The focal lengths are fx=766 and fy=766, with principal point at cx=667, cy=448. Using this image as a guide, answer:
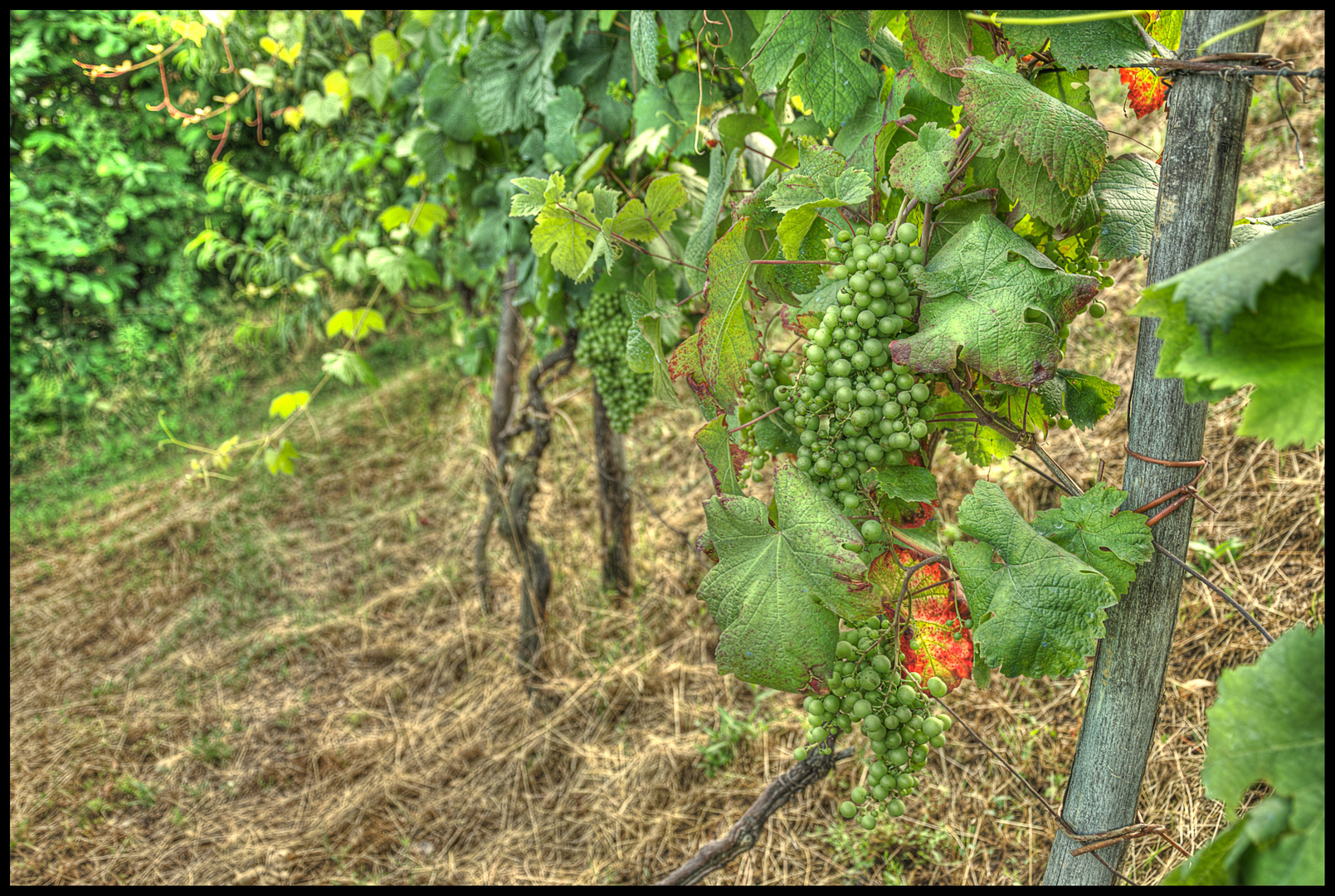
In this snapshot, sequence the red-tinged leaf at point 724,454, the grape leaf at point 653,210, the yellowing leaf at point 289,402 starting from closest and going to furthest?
the red-tinged leaf at point 724,454 < the grape leaf at point 653,210 < the yellowing leaf at point 289,402

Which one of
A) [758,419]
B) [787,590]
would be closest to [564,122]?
[758,419]

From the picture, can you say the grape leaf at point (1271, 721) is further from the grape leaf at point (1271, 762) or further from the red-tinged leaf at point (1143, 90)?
the red-tinged leaf at point (1143, 90)

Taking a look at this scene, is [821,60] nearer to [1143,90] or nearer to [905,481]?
[1143,90]

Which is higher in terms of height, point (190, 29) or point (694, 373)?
point (190, 29)

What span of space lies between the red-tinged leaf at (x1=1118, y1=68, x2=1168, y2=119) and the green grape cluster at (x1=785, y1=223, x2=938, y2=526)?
425 millimetres

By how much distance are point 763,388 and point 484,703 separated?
1.95 m

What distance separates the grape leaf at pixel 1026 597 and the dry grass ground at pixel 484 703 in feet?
3.04

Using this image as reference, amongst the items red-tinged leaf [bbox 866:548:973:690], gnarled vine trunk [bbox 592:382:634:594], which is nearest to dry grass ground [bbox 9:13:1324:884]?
gnarled vine trunk [bbox 592:382:634:594]

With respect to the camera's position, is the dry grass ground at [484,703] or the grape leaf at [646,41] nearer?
the grape leaf at [646,41]

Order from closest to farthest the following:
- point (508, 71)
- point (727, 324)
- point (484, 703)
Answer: point (727, 324) → point (508, 71) → point (484, 703)

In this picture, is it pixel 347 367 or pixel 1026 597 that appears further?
pixel 347 367

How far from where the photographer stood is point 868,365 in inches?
32.3

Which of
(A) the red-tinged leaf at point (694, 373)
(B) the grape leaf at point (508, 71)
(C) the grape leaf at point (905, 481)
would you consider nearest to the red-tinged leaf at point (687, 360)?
(A) the red-tinged leaf at point (694, 373)

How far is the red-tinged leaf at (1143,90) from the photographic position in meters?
0.98
